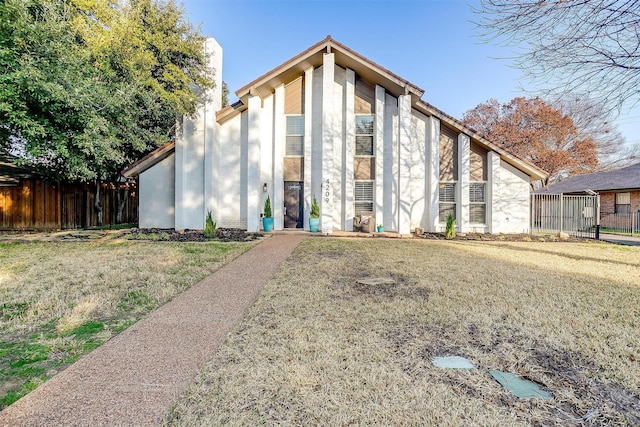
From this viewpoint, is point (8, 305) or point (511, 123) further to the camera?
point (511, 123)

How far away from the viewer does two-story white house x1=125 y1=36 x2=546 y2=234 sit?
13984mm

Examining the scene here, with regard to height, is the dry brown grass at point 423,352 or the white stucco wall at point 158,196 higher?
the white stucco wall at point 158,196

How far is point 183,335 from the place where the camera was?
363 cm

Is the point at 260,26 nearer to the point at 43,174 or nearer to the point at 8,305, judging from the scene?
the point at 43,174

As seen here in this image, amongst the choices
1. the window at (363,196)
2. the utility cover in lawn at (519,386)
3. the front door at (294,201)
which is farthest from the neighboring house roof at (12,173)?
the utility cover in lawn at (519,386)

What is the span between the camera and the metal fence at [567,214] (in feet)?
51.5

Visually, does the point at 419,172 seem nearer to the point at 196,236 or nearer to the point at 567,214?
the point at 567,214

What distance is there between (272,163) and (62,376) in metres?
12.4

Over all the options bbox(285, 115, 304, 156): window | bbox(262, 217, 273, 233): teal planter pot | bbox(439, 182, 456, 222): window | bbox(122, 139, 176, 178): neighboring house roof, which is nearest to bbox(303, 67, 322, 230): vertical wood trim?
bbox(285, 115, 304, 156): window

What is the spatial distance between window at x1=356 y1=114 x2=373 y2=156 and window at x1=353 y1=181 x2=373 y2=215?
148 cm

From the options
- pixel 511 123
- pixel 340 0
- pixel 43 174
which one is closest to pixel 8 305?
pixel 43 174

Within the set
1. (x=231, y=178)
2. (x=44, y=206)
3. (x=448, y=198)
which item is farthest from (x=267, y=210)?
(x=44, y=206)

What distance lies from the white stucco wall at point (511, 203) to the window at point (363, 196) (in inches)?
225

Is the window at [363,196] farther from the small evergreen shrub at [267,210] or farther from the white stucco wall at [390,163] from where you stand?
the small evergreen shrub at [267,210]
